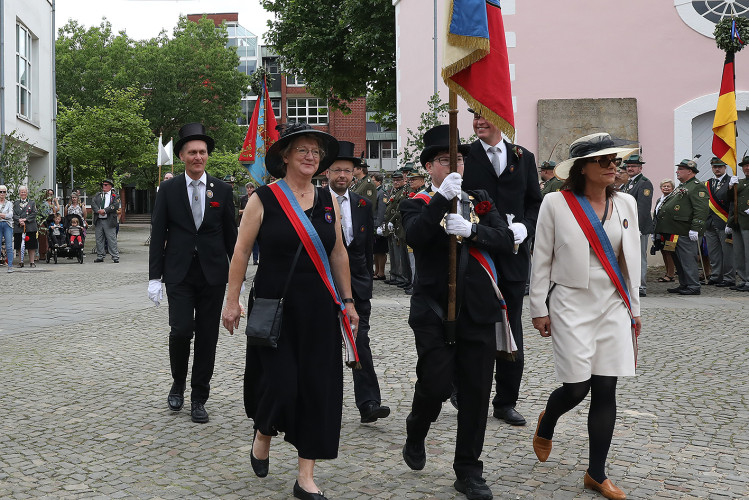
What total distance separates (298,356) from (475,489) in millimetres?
1100

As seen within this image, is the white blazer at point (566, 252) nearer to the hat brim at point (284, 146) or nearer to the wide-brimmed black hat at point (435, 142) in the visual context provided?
the wide-brimmed black hat at point (435, 142)

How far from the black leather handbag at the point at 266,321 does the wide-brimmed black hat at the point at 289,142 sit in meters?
0.57

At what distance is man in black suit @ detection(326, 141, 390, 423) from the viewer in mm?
5746

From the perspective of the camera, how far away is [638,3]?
1855 cm

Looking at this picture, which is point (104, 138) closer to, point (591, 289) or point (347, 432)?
point (347, 432)

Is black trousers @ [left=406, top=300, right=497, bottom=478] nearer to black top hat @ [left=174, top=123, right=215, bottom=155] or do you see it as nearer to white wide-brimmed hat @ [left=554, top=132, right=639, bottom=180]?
white wide-brimmed hat @ [left=554, top=132, right=639, bottom=180]

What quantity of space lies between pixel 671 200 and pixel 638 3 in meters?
6.48

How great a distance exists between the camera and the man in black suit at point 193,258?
6.03m

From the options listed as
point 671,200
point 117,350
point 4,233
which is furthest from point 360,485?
point 4,233

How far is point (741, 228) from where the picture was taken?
570 inches

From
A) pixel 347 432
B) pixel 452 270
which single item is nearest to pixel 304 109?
pixel 347 432

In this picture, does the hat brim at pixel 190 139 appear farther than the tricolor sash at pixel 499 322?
Yes

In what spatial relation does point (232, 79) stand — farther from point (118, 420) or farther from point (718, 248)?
point (118, 420)

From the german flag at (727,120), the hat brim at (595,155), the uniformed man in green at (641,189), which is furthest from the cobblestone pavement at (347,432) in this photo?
the german flag at (727,120)
